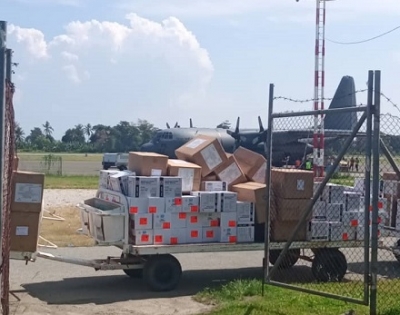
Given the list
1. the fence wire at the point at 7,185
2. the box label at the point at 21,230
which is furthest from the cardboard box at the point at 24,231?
the fence wire at the point at 7,185

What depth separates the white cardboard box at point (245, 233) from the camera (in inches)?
410

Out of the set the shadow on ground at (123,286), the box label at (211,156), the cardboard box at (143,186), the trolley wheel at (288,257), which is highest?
the box label at (211,156)

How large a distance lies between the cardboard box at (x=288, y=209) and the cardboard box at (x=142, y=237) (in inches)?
73.2

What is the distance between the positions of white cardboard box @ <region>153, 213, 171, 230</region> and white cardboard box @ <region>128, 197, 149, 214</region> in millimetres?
166

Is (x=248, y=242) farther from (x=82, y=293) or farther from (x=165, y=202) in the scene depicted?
(x=82, y=293)

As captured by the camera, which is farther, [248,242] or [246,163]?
[246,163]

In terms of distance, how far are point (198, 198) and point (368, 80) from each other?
147 inches

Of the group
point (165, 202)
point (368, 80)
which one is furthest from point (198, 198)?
point (368, 80)

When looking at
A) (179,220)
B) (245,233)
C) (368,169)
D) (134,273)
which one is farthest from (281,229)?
(368,169)

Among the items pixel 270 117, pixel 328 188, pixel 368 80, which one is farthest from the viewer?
pixel 328 188

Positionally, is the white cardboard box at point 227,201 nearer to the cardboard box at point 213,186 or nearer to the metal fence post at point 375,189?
the cardboard box at point 213,186

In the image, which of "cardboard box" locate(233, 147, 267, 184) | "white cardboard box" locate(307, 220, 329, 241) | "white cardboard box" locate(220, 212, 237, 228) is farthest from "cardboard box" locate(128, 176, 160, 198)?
"white cardboard box" locate(307, 220, 329, 241)

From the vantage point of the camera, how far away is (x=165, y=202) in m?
10.0

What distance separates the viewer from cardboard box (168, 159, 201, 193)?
10.5 m
